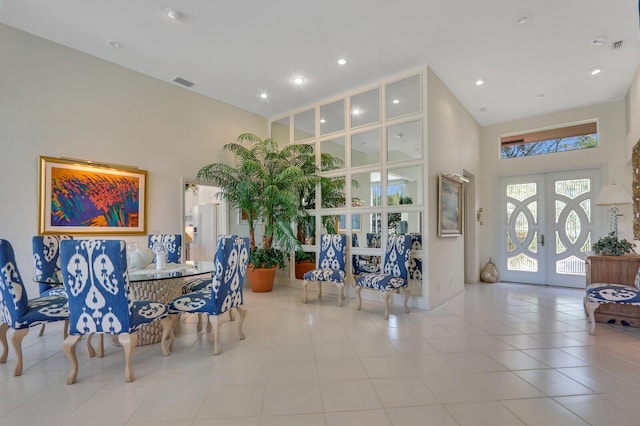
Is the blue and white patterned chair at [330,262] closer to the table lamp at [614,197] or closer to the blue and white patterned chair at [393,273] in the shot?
the blue and white patterned chair at [393,273]

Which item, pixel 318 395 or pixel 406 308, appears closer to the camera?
pixel 318 395

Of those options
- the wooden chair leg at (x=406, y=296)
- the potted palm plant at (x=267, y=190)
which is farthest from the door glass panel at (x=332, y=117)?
the wooden chair leg at (x=406, y=296)

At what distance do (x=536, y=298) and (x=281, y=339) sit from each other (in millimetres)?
4360

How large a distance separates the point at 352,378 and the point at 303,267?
3458 millimetres

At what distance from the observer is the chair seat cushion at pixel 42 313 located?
2.34 metres

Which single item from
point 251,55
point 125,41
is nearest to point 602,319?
point 251,55

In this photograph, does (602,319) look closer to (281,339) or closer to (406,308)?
(406,308)

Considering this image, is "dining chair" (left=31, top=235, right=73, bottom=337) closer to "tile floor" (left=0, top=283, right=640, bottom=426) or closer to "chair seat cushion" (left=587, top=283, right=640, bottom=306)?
"tile floor" (left=0, top=283, right=640, bottom=426)

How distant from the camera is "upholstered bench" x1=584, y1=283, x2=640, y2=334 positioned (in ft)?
10.3

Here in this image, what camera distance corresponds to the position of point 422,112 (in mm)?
4301

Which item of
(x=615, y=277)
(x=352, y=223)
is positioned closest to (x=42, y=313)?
(x=352, y=223)

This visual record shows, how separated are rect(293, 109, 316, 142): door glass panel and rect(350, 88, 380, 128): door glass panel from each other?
87cm

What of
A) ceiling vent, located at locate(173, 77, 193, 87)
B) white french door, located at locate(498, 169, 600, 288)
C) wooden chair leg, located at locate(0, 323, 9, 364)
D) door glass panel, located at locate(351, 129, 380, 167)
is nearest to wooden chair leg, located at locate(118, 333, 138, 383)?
wooden chair leg, located at locate(0, 323, 9, 364)

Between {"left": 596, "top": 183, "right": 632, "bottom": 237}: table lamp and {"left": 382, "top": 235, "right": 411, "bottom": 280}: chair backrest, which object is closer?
{"left": 596, "top": 183, "right": 632, "bottom": 237}: table lamp
